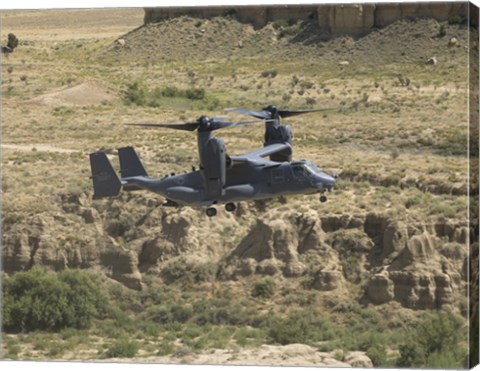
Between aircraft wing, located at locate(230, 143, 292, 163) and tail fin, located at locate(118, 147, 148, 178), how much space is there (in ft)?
11.0

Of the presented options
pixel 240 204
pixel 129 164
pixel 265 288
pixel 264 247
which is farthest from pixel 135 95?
pixel 129 164

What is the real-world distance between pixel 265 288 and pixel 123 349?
27.9 feet

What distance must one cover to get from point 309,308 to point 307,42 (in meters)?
17.9

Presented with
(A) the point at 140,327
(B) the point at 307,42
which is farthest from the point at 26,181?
(B) the point at 307,42

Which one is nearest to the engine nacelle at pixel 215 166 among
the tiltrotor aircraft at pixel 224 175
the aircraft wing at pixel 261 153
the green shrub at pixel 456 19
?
the tiltrotor aircraft at pixel 224 175

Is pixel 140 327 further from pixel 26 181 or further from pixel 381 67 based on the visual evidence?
pixel 381 67

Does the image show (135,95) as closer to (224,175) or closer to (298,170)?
(298,170)

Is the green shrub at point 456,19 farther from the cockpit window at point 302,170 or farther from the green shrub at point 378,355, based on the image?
the green shrub at point 378,355

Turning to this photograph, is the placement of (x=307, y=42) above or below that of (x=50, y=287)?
above

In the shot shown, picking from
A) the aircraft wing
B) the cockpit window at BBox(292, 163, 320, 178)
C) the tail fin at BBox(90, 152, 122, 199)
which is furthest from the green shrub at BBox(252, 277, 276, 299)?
the cockpit window at BBox(292, 163, 320, 178)

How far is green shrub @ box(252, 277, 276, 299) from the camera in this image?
247 ft

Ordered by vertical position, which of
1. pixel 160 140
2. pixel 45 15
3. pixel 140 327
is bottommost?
pixel 140 327

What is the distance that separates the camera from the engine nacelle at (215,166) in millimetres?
55719

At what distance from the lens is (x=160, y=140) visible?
81.2 metres
